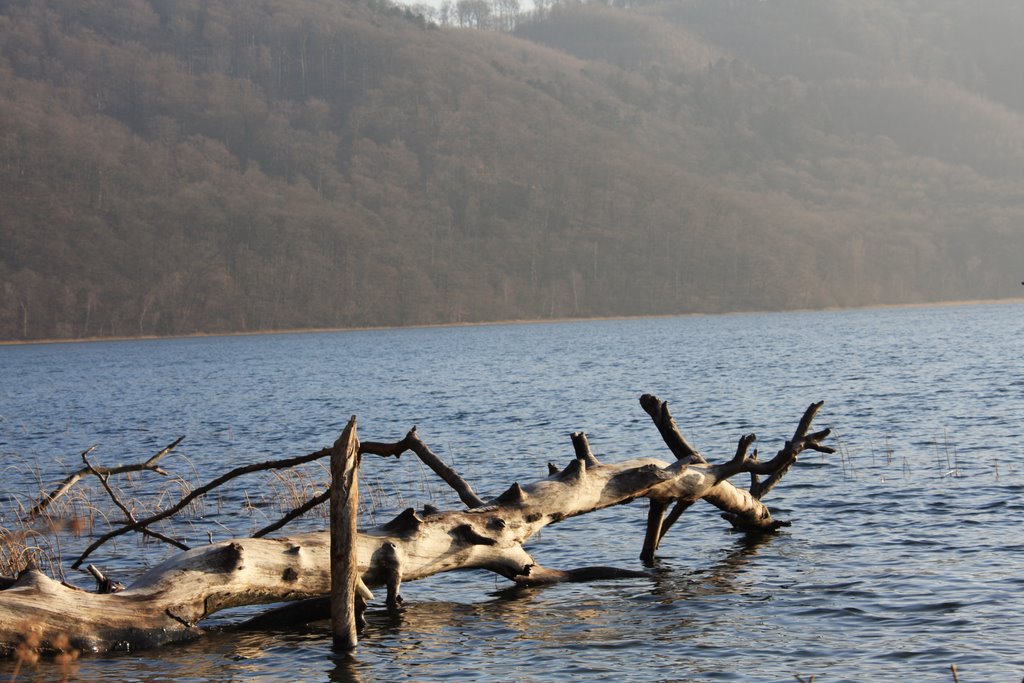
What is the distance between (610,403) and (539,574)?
34336mm

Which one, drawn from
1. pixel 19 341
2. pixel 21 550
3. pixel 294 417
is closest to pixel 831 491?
pixel 21 550

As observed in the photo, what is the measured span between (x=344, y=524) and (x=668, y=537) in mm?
8759

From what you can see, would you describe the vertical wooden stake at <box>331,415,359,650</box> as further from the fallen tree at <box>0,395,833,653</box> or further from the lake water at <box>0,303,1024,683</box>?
the lake water at <box>0,303,1024,683</box>

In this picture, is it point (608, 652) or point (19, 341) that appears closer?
point (608, 652)

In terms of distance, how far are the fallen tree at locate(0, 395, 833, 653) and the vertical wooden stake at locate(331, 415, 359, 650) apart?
19 centimetres

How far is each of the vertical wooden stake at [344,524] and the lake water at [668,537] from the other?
0.71 meters

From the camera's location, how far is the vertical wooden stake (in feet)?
36.8

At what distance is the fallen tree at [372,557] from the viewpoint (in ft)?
37.1

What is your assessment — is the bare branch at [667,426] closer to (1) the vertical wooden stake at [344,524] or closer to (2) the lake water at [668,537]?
(2) the lake water at [668,537]

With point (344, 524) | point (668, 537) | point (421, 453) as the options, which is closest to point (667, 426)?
point (668, 537)

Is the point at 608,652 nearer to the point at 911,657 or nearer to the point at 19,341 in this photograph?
the point at 911,657

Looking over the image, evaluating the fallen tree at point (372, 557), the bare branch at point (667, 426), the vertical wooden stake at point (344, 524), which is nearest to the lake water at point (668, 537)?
the fallen tree at point (372, 557)

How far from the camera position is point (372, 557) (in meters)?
12.9

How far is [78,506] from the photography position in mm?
23250
